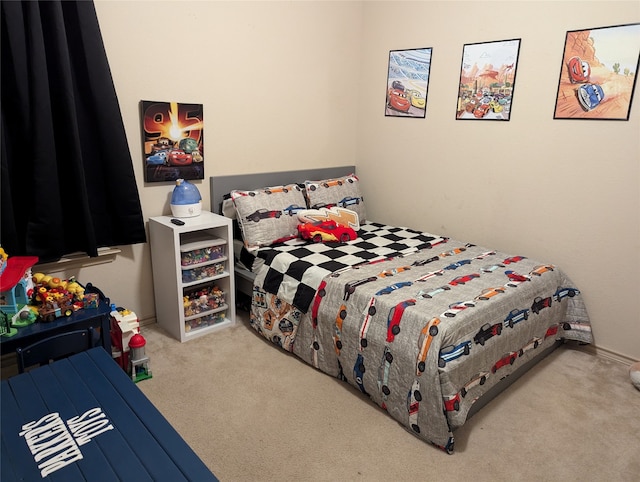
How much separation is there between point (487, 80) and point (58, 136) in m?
2.59

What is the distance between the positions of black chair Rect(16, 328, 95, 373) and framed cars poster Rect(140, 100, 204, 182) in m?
1.16

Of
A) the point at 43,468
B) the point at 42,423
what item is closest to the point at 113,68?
the point at 42,423

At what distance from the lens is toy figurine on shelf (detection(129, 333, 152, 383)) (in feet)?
7.55

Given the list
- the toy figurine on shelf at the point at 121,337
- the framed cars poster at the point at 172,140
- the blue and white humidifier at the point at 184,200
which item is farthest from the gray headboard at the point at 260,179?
the toy figurine on shelf at the point at 121,337

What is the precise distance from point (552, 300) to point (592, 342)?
1.47ft

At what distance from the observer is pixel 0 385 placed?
4.74 feet

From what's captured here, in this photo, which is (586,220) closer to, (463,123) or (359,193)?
(463,123)

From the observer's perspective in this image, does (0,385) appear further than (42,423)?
Yes

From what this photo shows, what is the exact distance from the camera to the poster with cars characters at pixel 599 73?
7.77 feet

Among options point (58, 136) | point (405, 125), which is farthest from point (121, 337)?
point (405, 125)

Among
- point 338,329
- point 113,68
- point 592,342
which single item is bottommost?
point 592,342

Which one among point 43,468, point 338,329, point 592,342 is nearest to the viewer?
point 43,468

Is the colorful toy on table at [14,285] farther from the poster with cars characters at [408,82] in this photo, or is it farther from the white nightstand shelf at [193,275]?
the poster with cars characters at [408,82]

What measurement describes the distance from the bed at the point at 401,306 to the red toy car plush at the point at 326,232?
0.16ft
